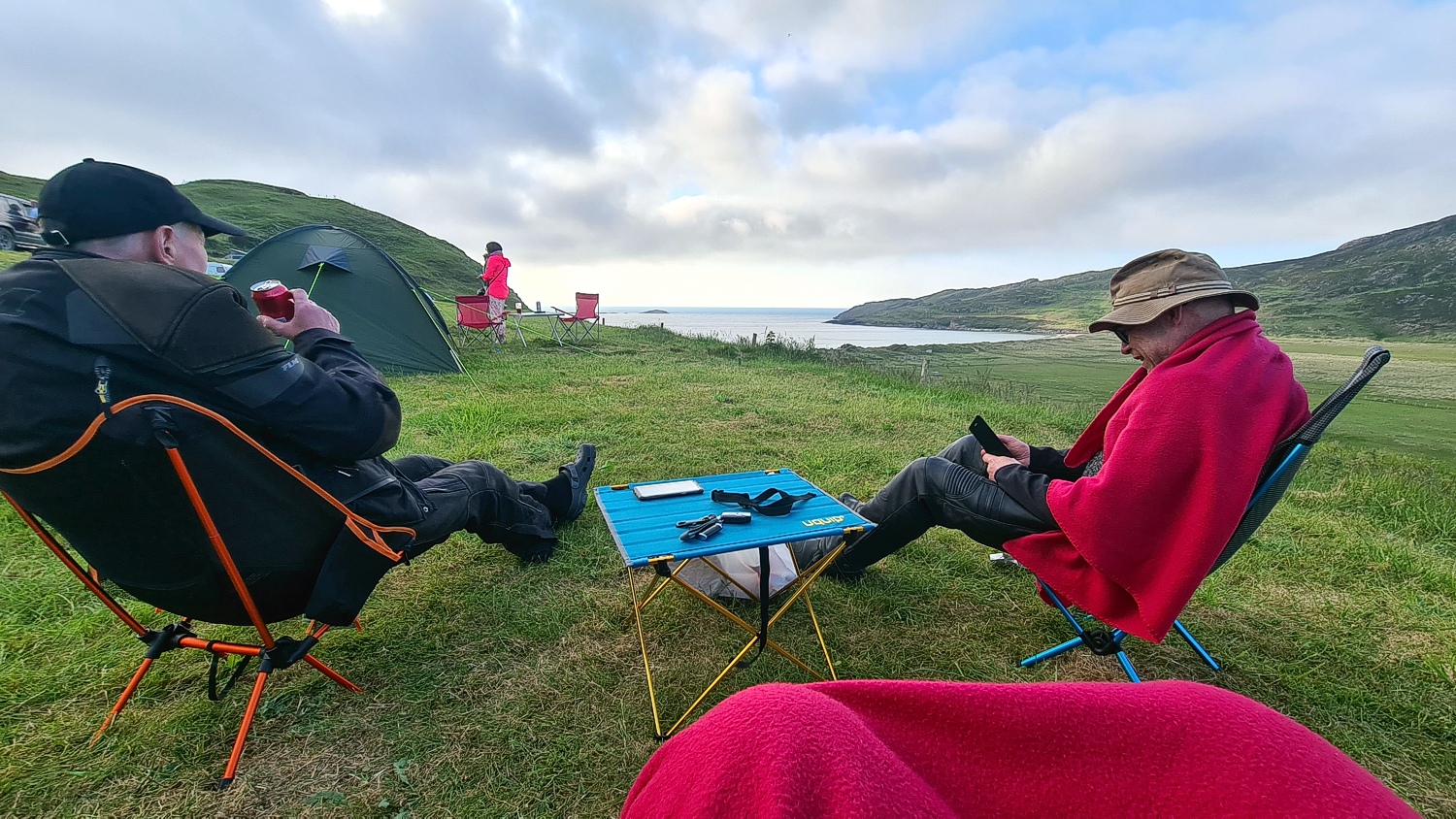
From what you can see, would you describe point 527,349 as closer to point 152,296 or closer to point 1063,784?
point 152,296

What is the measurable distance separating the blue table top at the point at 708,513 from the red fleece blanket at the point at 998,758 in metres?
1.28

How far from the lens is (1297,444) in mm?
1867

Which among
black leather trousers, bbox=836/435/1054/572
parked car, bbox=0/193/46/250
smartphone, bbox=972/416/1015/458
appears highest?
parked car, bbox=0/193/46/250

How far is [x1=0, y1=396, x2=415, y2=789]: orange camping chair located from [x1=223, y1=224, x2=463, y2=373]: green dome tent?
6.25 m

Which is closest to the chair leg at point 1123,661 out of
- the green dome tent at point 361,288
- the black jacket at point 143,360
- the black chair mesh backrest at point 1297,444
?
the black chair mesh backrest at point 1297,444

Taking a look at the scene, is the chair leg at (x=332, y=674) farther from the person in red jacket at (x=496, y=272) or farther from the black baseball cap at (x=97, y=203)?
the person in red jacket at (x=496, y=272)

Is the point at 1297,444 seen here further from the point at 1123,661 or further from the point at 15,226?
the point at 15,226

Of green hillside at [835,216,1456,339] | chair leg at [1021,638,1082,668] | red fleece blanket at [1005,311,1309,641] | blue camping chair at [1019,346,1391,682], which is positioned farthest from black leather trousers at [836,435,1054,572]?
green hillside at [835,216,1456,339]

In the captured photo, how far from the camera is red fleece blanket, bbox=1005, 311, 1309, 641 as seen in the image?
1.82 metres

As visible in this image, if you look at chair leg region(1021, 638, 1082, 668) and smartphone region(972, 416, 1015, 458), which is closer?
chair leg region(1021, 638, 1082, 668)

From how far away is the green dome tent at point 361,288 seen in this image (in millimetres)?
7359

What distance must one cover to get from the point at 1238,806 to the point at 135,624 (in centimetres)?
270

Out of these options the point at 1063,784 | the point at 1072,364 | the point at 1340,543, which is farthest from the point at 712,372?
the point at 1072,364

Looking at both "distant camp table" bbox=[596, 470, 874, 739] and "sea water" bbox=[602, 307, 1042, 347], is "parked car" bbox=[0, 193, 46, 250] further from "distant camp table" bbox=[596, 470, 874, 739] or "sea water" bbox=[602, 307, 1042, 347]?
"distant camp table" bbox=[596, 470, 874, 739]
